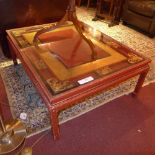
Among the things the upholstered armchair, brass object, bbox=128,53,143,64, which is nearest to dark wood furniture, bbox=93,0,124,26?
the upholstered armchair

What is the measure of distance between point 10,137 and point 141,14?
2.37 meters

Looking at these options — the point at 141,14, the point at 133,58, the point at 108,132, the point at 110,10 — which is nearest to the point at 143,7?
the point at 141,14

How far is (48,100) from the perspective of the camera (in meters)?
1.05

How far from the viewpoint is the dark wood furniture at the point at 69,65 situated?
1108 millimetres

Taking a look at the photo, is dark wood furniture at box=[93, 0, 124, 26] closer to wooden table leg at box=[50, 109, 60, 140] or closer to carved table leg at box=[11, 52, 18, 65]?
carved table leg at box=[11, 52, 18, 65]

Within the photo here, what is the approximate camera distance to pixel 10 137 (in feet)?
3.58

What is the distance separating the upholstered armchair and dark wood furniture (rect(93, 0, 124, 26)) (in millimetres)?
112

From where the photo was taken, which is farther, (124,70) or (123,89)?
(123,89)

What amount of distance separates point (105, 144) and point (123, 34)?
74.6 inches

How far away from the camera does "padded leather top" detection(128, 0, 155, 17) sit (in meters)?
2.45

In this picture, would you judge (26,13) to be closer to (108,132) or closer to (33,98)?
(33,98)

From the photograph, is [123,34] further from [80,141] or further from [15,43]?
[80,141]

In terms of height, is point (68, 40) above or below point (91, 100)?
above

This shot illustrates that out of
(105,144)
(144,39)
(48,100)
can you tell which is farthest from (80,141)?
(144,39)
